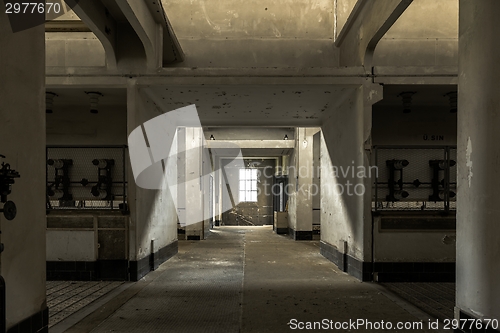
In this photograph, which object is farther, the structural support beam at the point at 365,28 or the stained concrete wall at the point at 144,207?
the stained concrete wall at the point at 144,207

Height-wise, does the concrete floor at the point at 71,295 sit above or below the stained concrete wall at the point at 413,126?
below

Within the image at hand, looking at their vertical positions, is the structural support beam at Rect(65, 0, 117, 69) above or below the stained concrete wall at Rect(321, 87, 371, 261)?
above

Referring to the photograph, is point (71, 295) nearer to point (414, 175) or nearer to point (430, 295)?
point (430, 295)

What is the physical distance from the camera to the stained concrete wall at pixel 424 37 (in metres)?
5.20

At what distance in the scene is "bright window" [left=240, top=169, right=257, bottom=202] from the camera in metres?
17.0

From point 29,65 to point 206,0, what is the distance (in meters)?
3.99

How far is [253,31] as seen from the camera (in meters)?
5.61

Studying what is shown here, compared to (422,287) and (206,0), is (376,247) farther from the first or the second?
(206,0)

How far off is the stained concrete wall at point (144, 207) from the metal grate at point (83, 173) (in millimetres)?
842

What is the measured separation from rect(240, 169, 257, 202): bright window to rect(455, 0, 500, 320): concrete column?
14512mm

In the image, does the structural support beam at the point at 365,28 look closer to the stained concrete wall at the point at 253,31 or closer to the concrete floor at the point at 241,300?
the stained concrete wall at the point at 253,31

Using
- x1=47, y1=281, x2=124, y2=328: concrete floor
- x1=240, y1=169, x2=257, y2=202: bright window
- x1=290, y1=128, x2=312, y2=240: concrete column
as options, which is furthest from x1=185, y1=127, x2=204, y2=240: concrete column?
x1=240, y1=169, x2=257, y2=202: bright window

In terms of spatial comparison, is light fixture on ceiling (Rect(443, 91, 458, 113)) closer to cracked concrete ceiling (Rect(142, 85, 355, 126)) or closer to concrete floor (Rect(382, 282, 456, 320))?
cracked concrete ceiling (Rect(142, 85, 355, 126))

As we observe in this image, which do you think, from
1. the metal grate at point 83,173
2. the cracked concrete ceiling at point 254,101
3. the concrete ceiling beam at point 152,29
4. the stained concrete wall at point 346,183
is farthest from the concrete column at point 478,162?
the metal grate at point 83,173
